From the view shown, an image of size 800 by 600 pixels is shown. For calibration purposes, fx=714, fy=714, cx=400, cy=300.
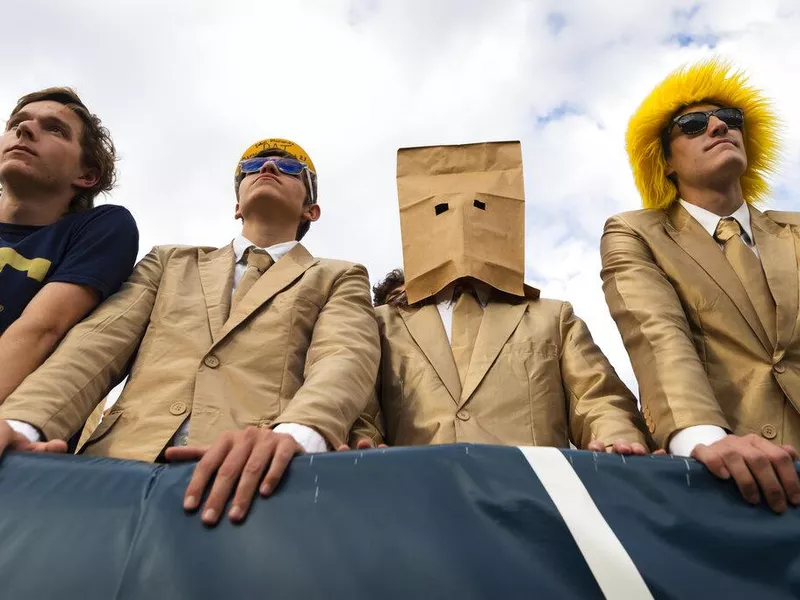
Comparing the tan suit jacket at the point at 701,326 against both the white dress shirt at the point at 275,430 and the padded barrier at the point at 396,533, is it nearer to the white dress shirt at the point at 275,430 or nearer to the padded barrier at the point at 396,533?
the padded barrier at the point at 396,533

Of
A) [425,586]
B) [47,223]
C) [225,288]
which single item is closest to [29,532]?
[425,586]

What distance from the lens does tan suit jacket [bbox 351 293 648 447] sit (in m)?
2.46

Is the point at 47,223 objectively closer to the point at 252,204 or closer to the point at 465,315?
the point at 252,204

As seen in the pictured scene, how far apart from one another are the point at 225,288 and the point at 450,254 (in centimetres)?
93

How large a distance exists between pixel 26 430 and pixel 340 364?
2.87 feet

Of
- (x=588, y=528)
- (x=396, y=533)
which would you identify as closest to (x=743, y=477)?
(x=588, y=528)

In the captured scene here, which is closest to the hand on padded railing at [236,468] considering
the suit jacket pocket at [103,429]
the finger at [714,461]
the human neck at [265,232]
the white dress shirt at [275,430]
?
the white dress shirt at [275,430]

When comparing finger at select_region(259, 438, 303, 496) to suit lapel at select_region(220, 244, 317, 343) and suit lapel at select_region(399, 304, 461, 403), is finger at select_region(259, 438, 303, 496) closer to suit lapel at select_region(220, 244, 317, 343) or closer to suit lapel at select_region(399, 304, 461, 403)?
suit lapel at select_region(220, 244, 317, 343)

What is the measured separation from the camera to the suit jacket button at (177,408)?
217 centimetres

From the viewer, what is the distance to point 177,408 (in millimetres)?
2180

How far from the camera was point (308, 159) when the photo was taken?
340 centimetres

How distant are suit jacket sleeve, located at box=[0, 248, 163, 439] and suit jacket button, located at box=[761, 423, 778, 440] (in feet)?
6.79

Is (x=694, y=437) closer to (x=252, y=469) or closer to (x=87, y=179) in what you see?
(x=252, y=469)

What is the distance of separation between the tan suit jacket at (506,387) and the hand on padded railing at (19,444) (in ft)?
3.14
